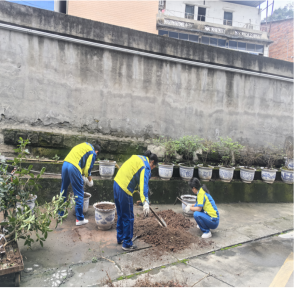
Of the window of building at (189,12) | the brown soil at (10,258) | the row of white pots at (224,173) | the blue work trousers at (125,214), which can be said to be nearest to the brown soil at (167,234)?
the blue work trousers at (125,214)

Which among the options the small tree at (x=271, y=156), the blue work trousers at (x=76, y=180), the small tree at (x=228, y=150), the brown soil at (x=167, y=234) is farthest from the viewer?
the small tree at (x=271, y=156)

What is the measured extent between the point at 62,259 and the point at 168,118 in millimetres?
5067

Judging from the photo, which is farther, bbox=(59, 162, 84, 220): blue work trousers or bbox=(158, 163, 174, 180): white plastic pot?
bbox=(158, 163, 174, 180): white plastic pot

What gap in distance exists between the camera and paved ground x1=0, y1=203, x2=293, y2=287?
291 centimetres

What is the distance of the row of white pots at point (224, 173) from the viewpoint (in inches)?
234

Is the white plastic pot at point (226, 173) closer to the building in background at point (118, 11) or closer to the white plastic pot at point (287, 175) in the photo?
the white plastic pot at point (287, 175)

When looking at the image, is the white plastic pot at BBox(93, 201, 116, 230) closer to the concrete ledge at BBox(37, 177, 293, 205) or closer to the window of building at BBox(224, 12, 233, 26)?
the concrete ledge at BBox(37, 177, 293, 205)

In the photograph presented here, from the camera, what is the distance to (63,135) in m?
6.10

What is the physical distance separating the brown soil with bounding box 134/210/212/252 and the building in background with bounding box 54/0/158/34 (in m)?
15.4

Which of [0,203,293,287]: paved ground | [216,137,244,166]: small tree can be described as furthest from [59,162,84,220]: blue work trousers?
[216,137,244,166]: small tree

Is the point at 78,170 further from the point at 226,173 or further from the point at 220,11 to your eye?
the point at 220,11

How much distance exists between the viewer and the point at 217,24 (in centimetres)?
2012

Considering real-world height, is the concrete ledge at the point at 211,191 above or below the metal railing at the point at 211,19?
below

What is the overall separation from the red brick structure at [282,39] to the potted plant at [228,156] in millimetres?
18424
